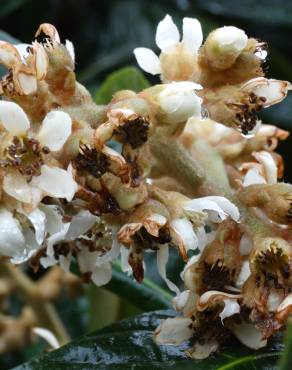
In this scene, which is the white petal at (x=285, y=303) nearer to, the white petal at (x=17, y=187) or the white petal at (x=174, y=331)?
the white petal at (x=174, y=331)

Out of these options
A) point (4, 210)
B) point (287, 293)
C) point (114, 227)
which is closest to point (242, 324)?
point (287, 293)

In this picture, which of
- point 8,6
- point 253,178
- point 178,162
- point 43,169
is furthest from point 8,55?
point 8,6

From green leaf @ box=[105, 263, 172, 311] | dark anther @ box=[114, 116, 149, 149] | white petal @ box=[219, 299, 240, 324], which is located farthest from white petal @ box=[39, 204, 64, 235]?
green leaf @ box=[105, 263, 172, 311]

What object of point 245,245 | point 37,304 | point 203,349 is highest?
point 245,245

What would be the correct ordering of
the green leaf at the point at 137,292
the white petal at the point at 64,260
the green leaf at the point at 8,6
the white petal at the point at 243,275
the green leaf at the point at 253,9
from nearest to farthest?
1. the white petal at the point at 243,275
2. the white petal at the point at 64,260
3. the green leaf at the point at 137,292
4. the green leaf at the point at 8,6
5. the green leaf at the point at 253,9

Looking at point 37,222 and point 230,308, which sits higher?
point 37,222

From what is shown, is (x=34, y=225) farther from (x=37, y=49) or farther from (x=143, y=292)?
(x=143, y=292)

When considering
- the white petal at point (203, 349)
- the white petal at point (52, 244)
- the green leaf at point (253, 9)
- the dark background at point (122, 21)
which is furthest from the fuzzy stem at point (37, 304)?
the green leaf at point (253, 9)

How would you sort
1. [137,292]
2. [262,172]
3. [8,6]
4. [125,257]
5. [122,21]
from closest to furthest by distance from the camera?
1. [125,257]
2. [262,172]
3. [137,292]
4. [8,6]
5. [122,21]

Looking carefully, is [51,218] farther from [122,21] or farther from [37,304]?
[122,21]
